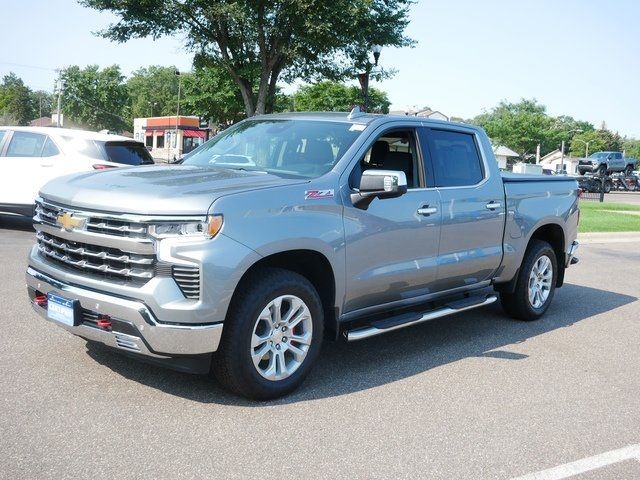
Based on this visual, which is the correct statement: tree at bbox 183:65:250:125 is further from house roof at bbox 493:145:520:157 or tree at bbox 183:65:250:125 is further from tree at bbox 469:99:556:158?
tree at bbox 469:99:556:158

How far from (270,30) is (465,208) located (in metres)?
19.0

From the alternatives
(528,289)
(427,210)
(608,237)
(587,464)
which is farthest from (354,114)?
(608,237)

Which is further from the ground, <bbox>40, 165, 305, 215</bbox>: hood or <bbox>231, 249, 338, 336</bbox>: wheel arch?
<bbox>40, 165, 305, 215</bbox>: hood

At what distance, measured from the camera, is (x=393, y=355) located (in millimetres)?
5613

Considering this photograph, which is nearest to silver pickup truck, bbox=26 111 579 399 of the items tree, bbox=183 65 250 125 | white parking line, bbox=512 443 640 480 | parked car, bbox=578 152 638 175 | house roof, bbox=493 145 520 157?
white parking line, bbox=512 443 640 480

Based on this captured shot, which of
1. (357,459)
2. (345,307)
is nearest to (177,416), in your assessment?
(357,459)

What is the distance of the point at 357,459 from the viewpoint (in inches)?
144

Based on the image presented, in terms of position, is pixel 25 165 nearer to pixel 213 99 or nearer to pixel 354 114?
pixel 354 114

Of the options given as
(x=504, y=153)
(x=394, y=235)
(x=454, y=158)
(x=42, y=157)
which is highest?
(x=504, y=153)

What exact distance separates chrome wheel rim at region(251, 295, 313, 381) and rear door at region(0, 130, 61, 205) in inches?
312

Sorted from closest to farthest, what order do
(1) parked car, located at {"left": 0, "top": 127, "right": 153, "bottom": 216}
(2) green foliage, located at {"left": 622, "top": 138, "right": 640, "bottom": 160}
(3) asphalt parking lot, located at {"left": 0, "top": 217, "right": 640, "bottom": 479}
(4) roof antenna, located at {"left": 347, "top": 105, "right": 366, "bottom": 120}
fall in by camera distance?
1. (3) asphalt parking lot, located at {"left": 0, "top": 217, "right": 640, "bottom": 479}
2. (4) roof antenna, located at {"left": 347, "top": 105, "right": 366, "bottom": 120}
3. (1) parked car, located at {"left": 0, "top": 127, "right": 153, "bottom": 216}
4. (2) green foliage, located at {"left": 622, "top": 138, "right": 640, "bottom": 160}

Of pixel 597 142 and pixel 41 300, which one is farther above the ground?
pixel 597 142

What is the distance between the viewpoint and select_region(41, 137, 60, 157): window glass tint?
36.6 feet

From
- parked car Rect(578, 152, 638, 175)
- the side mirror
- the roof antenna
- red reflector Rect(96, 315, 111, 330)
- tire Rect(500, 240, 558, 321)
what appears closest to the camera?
red reflector Rect(96, 315, 111, 330)
